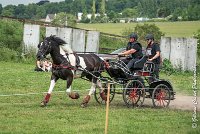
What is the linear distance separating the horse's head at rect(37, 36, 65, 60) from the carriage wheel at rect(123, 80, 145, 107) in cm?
230

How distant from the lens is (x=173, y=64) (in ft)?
89.9

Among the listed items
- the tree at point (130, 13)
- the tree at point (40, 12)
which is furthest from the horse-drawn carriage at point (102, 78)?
the tree at point (130, 13)

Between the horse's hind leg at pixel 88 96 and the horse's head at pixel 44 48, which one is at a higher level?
the horse's head at pixel 44 48

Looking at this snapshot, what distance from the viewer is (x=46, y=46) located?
14.2 m

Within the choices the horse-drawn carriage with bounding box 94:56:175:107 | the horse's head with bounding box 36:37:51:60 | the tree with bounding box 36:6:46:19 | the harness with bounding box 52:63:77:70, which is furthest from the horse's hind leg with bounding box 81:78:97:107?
Result: the tree with bounding box 36:6:46:19

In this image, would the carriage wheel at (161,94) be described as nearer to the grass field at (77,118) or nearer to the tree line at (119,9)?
the grass field at (77,118)

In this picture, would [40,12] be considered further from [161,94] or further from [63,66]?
[63,66]

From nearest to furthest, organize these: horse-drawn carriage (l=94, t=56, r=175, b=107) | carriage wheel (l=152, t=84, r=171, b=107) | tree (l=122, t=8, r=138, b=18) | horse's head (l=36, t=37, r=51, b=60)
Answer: horse's head (l=36, t=37, r=51, b=60)
horse-drawn carriage (l=94, t=56, r=175, b=107)
carriage wheel (l=152, t=84, r=171, b=107)
tree (l=122, t=8, r=138, b=18)

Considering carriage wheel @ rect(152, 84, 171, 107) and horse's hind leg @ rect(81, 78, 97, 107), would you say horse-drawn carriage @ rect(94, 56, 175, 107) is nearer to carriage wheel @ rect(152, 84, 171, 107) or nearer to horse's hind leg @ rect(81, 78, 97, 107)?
carriage wheel @ rect(152, 84, 171, 107)

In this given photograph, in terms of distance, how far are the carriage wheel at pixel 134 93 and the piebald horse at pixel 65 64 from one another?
1.01 m

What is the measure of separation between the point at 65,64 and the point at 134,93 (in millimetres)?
2110

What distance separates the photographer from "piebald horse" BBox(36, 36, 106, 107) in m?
14.2

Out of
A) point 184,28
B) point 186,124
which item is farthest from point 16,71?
point 184,28

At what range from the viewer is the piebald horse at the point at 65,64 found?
14.2 metres
